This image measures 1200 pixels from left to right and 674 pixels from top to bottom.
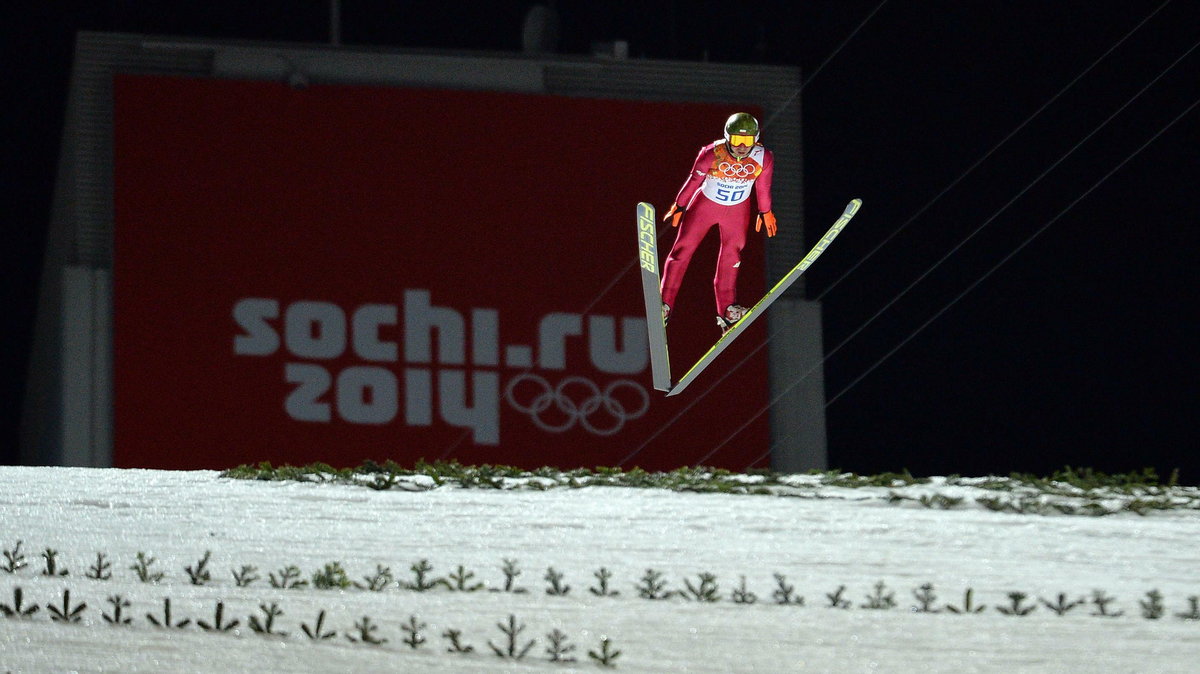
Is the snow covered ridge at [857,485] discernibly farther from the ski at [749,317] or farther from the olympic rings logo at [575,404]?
the olympic rings logo at [575,404]

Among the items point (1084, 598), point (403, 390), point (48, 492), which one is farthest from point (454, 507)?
point (403, 390)

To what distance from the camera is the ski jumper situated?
40.0 feet

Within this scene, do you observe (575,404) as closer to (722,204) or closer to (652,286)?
(652,286)

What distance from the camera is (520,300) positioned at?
2434 cm

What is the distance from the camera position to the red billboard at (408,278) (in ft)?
77.9

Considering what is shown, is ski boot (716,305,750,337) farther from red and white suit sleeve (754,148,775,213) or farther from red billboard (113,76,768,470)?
red billboard (113,76,768,470)

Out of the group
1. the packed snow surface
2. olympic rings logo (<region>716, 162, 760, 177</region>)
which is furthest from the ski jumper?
the packed snow surface

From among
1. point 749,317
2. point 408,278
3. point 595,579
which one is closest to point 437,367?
point 408,278

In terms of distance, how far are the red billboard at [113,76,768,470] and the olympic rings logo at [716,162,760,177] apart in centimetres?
1142

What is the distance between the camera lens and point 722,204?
487 inches

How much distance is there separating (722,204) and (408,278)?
1220 centimetres

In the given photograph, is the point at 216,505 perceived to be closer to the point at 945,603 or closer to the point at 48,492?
the point at 48,492

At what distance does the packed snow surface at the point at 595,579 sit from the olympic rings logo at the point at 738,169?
182 cm

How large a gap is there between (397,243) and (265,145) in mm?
1816
